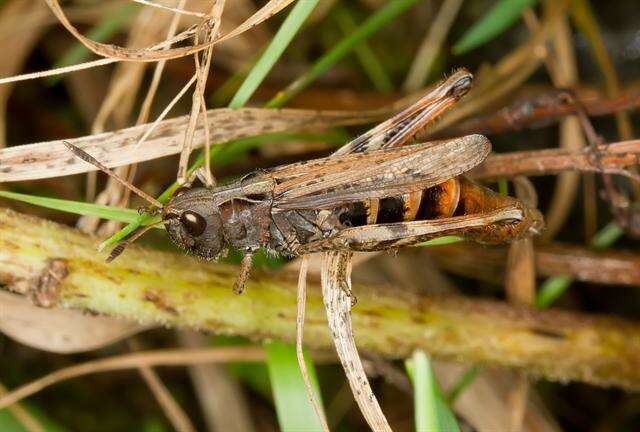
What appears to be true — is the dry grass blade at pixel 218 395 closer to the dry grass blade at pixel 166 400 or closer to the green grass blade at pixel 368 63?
the dry grass blade at pixel 166 400

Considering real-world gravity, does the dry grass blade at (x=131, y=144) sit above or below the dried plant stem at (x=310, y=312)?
above

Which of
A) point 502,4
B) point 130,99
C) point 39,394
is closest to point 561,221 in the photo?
point 502,4

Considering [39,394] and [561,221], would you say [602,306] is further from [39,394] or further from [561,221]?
[39,394]

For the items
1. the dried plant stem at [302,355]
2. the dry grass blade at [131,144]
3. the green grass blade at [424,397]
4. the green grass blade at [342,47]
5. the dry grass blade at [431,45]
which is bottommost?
the green grass blade at [424,397]

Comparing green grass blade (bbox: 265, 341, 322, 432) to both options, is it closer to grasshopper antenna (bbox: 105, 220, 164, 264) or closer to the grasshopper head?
the grasshopper head

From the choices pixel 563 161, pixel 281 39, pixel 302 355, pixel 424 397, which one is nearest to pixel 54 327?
pixel 302 355

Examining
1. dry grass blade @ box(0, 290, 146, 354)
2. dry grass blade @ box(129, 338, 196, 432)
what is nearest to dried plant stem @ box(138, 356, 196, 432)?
dry grass blade @ box(129, 338, 196, 432)

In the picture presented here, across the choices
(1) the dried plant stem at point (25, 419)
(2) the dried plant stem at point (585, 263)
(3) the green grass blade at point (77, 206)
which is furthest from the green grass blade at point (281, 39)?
(1) the dried plant stem at point (25, 419)
